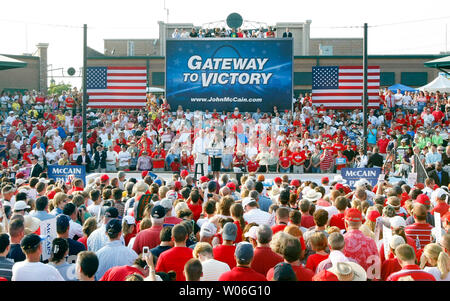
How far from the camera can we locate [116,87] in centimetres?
2633

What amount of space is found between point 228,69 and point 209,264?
78.9 ft

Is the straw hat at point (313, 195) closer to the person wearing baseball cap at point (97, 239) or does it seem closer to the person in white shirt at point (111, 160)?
the person wearing baseball cap at point (97, 239)

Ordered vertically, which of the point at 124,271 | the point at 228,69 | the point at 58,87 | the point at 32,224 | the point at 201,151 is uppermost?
the point at 58,87

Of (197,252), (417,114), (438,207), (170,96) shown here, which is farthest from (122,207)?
(417,114)

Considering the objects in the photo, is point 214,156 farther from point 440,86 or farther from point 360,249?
point 440,86

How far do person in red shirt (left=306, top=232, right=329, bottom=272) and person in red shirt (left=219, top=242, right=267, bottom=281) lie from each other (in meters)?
0.98

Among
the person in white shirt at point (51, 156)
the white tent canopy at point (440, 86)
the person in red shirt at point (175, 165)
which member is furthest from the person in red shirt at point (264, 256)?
the white tent canopy at point (440, 86)

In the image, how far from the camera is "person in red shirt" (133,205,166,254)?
286 inches

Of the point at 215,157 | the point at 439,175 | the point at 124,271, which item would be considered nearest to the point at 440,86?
the point at 439,175

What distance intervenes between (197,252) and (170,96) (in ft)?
79.2

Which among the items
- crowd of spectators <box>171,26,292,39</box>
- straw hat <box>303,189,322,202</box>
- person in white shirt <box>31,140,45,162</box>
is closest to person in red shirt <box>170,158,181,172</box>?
person in white shirt <box>31,140,45,162</box>

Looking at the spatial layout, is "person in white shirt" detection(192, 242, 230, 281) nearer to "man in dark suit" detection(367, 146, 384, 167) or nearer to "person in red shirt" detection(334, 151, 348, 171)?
"man in dark suit" detection(367, 146, 384, 167)

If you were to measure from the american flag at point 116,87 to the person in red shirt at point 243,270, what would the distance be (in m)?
21.6
